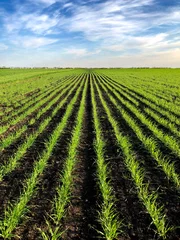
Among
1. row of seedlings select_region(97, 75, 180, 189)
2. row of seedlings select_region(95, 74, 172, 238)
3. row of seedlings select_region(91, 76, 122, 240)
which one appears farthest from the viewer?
row of seedlings select_region(97, 75, 180, 189)

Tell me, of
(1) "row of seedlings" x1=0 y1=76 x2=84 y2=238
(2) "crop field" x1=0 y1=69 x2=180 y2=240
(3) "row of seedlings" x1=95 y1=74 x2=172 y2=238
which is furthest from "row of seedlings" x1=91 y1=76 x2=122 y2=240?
(1) "row of seedlings" x1=0 y1=76 x2=84 y2=238

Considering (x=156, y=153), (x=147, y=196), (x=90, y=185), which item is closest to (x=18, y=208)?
(x=90, y=185)

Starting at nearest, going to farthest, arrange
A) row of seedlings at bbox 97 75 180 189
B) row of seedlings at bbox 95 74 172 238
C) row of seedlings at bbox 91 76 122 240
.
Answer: row of seedlings at bbox 91 76 122 240 < row of seedlings at bbox 95 74 172 238 < row of seedlings at bbox 97 75 180 189

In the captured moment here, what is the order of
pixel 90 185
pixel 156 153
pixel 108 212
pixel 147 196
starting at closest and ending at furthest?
pixel 108 212 → pixel 147 196 → pixel 90 185 → pixel 156 153

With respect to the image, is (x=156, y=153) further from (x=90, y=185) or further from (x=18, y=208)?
(x=18, y=208)

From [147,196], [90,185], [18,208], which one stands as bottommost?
[90,185]

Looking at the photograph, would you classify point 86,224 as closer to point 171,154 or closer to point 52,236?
point 52,236

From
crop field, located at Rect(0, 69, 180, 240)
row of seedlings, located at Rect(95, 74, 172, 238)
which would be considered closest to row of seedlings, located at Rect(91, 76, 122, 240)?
crop field, located at Rect(0, 69, 180, 240)

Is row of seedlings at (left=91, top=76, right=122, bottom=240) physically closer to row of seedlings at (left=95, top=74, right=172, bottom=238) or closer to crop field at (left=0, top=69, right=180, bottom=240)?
crop field at (left=0, top=69, right=180, bottom=240)

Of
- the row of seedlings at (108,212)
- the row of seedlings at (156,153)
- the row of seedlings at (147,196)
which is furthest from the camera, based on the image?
the row of seedlings at (156,153)

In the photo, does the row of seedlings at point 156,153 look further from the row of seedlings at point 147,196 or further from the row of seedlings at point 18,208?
the row of seedlings at point 18,208

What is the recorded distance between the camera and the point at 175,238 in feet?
14.3

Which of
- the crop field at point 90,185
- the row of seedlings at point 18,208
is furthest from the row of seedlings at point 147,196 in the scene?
the row of seedlings at point 18,208

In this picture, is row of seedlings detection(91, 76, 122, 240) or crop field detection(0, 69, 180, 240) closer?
row of seedlings detection(91, 76, 122, 240)
